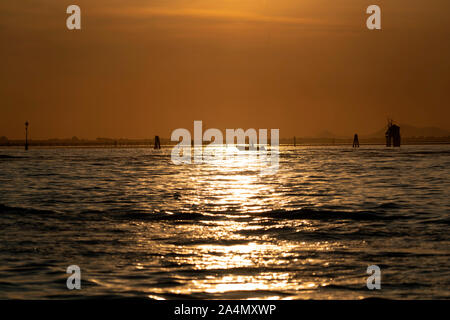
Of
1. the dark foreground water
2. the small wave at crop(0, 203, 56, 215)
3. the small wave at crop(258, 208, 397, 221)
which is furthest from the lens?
the small wave at crop(0, 203, 56, 215)

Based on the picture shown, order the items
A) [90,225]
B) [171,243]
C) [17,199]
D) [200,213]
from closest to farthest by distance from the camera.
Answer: [171,243] → [90,225] → [200,213] → [17,199]

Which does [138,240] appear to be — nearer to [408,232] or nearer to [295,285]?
[295,285]

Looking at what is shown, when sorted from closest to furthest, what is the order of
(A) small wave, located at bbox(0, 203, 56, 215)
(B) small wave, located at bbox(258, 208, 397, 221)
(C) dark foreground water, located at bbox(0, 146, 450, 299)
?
1. (C) dark foreground water, located at bbox(0, 146, 450, 299)
2. (B) small wave, located at bbox(258, 208, 397, 221)
3. (A) small wave, located at bbox(0, 203, 56, 215)

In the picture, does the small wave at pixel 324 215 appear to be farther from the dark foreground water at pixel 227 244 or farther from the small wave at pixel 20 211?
the small wave at pixel 20 211

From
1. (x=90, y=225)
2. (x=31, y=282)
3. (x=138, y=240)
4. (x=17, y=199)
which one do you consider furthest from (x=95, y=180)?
(x=31, y=282)

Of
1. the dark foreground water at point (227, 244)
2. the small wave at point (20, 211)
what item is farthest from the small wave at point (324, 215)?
the small wave at point (20, 211)

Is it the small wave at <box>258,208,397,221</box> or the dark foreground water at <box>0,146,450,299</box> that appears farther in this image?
the small wave at <box>258,208,397,221</box>

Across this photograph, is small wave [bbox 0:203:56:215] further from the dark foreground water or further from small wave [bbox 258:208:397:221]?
small wave [bbox 258:208:397:221]

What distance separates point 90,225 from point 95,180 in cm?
2098

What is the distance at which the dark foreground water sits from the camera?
34.7 feet

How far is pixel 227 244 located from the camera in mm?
15133

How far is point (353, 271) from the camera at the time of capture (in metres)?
11.8

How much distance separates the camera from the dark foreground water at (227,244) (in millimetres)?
10570

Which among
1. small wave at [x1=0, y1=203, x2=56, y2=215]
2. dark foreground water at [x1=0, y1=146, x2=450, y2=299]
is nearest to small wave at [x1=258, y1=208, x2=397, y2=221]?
dark foreground water at [x1=0, y1=146, x2=450, y2=299]
